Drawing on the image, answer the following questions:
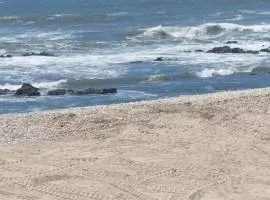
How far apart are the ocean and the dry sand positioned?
7756 millimetres

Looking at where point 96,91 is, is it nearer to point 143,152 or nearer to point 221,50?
point 221,50

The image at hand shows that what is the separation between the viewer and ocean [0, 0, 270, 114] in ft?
92.5

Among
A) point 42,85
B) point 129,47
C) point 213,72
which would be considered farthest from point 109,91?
point 129,47

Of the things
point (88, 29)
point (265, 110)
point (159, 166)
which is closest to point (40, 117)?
point (159, 166)

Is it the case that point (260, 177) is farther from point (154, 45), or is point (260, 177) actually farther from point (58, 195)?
point (154, 45)

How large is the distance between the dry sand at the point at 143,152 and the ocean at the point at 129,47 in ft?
25.4

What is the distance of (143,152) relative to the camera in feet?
49.9

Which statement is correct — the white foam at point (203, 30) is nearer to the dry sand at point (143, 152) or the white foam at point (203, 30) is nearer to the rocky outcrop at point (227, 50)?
the rocky outcrop at point (227, 50)

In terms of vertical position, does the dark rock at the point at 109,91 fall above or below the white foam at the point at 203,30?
above

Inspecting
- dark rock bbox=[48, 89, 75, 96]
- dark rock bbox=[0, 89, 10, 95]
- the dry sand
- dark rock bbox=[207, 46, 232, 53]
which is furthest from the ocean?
the dry sand

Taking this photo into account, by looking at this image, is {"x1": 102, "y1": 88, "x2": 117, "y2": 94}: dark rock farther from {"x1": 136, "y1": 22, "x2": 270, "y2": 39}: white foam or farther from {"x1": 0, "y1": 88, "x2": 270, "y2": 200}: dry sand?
{"x1": 136, "y1": 22, "x2": 270, "y2": 39}: white foam

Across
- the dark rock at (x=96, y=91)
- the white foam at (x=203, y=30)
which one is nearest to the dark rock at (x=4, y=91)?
the dark rock at (x=96, y=91)

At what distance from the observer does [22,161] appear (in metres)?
14.7

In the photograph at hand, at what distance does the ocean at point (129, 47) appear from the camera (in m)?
28.2
